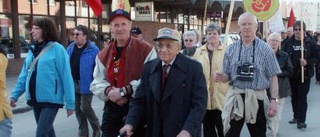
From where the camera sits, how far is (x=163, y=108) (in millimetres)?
3531

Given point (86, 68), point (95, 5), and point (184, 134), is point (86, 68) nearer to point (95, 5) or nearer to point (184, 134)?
point (95, 5)

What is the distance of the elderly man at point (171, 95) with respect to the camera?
349 cm

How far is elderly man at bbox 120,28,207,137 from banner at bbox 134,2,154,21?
20320mm

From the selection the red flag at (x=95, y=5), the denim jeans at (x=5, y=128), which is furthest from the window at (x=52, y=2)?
the denim jeans at (x=5, y=128)

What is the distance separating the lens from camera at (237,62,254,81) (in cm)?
468

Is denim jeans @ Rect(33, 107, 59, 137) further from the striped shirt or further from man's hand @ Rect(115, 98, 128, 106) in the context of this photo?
the striped shirt

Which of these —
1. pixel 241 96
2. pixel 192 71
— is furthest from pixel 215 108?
pixel 192 71

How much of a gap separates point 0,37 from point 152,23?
11.4 metres

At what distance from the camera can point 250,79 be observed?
15.4 ft

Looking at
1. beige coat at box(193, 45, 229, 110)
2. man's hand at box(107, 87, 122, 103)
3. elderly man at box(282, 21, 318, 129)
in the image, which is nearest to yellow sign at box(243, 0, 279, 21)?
elderly man at box(282, 21, 318, 129)

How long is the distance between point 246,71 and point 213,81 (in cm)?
132

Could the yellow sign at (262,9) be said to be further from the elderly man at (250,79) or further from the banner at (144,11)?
the banner at (144,11)

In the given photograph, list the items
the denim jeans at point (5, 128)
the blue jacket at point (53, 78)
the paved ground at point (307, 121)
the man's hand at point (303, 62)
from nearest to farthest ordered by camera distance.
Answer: the denim jeans at point (5, 128)
the blue jacket at point (53, 78)
the paved ground at point (307, 121)
the man's hand at point (303, 62)

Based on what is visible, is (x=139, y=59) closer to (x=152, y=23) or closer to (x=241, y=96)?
(x=241, y=96)
